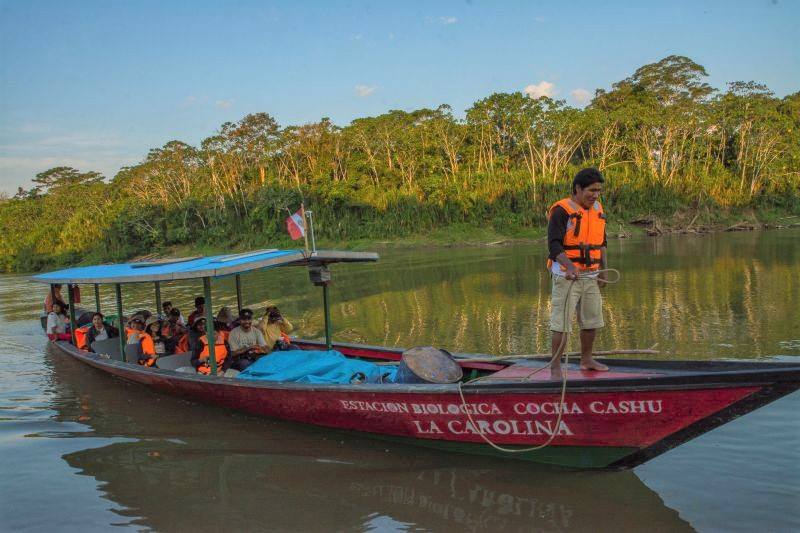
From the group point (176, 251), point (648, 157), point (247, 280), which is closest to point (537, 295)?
point (247, 280)

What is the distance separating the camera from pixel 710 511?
4609mm

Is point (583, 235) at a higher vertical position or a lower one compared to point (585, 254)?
higher

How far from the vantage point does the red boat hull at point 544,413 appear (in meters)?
4.55

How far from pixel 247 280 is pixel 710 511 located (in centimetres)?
2354

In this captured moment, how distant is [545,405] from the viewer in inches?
194

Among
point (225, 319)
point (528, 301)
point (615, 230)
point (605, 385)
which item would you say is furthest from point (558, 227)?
point (615, 230)

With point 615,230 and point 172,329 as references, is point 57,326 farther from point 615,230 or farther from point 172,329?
point 615,230

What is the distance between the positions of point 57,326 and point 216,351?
5061 mm

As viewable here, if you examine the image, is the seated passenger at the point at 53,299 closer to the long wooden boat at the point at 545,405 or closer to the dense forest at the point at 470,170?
the long wooden boat at the point at 545,405

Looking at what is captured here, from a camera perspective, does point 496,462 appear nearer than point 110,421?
Yes

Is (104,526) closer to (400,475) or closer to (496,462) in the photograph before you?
(400,475)

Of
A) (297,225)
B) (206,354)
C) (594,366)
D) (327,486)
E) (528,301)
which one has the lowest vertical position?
(327,486)

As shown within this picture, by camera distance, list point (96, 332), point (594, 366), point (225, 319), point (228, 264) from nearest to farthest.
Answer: point (594, 366)
point (228, 264)
point (225, 319)
point (96, 332)

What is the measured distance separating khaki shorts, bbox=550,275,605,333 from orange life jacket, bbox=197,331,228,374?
4.25 m
